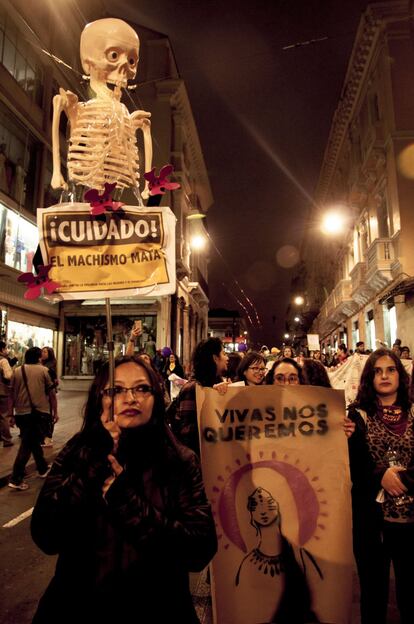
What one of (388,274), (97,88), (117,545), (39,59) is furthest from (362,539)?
(39,59)

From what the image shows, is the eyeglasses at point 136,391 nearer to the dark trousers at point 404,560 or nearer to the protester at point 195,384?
the protester at point 195,384

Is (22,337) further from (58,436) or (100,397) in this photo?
(100,397)

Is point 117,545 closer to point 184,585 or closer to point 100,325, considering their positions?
point 184,585

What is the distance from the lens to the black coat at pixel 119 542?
1715mm

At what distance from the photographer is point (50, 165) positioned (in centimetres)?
1980

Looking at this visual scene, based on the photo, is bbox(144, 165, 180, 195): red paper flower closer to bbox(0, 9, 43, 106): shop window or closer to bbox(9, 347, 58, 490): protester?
bbox(9, 347, 58, 490): protester

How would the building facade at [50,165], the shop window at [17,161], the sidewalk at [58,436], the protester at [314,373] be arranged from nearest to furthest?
the protester at [314,373] → the sidewalk at [58,436] → the shop window at [17,161] → the building facade at [50,165]

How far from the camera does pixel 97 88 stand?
16.6 feet

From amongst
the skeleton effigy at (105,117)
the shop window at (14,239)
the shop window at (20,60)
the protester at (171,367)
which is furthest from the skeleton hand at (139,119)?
the shop window at (20,60)

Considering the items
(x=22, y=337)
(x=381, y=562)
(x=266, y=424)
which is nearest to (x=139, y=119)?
(x=266, y=424)

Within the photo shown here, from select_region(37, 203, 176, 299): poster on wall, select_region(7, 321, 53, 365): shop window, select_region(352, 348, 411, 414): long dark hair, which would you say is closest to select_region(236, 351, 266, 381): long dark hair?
select_region(352, 348, 411, 414): long dark hair

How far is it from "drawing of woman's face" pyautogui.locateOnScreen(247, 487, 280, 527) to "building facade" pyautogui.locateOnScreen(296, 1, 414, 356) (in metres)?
14.6

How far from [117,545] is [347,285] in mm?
27086

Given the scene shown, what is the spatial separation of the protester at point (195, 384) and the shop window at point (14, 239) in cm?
1279
